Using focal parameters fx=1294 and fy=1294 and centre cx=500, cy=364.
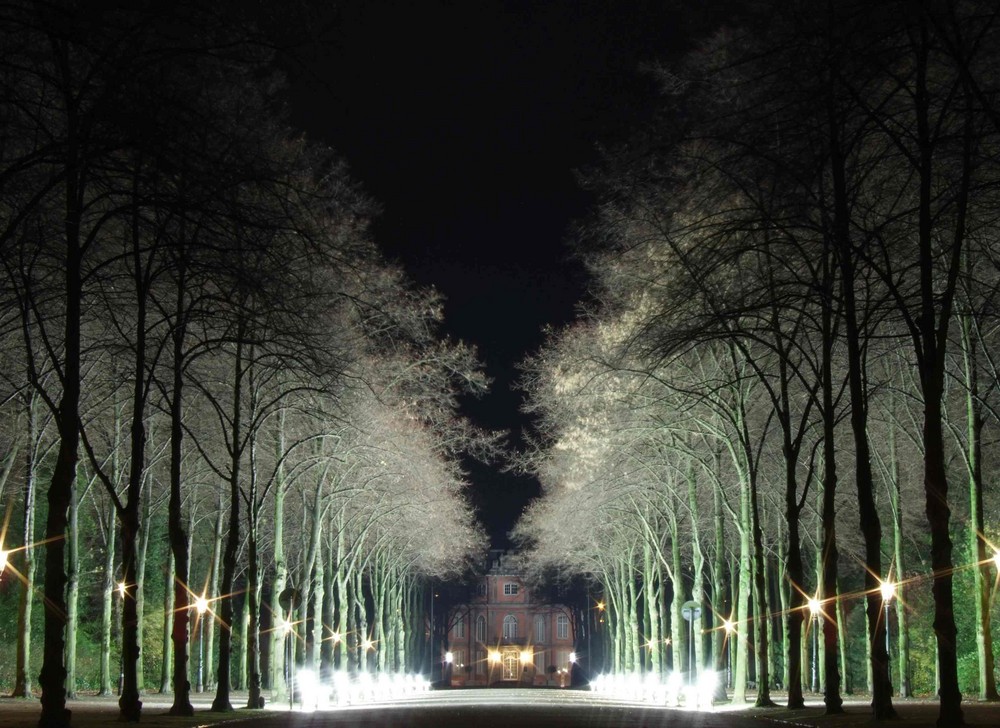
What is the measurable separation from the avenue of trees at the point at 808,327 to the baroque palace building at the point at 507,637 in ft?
360

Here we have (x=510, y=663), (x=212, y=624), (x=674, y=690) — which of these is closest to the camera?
(x=674, y=690)

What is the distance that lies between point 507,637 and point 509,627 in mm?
1441

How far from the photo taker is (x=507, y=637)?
574ft

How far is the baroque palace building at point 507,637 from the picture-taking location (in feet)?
563

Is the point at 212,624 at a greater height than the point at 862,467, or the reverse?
the point at 862,467

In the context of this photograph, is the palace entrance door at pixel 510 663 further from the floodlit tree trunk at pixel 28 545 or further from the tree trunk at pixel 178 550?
the tree trunk at pixel 178 550

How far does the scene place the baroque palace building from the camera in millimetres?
171500

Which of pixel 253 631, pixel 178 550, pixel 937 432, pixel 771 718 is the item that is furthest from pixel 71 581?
pixel 937 432

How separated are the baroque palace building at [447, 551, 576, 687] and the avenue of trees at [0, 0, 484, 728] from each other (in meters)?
100

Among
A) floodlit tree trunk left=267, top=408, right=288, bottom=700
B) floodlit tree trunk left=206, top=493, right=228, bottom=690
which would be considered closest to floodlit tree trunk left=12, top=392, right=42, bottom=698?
floodlit tree trunk left=267, top=408, right=288, bottom=700

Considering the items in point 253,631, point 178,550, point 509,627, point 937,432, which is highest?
point 937,432

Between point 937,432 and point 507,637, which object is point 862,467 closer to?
point 937,432

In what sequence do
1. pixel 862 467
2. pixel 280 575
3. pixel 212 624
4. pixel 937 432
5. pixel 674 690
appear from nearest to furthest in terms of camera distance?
pixel 937 432 → pixel 862 467 → pixel 280 575 → pixel 674 690 → pixel 212 624

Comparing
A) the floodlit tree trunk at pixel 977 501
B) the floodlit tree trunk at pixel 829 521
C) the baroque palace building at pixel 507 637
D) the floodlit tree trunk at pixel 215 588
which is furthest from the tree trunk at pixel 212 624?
the baroque palace building at pixel 507 637
